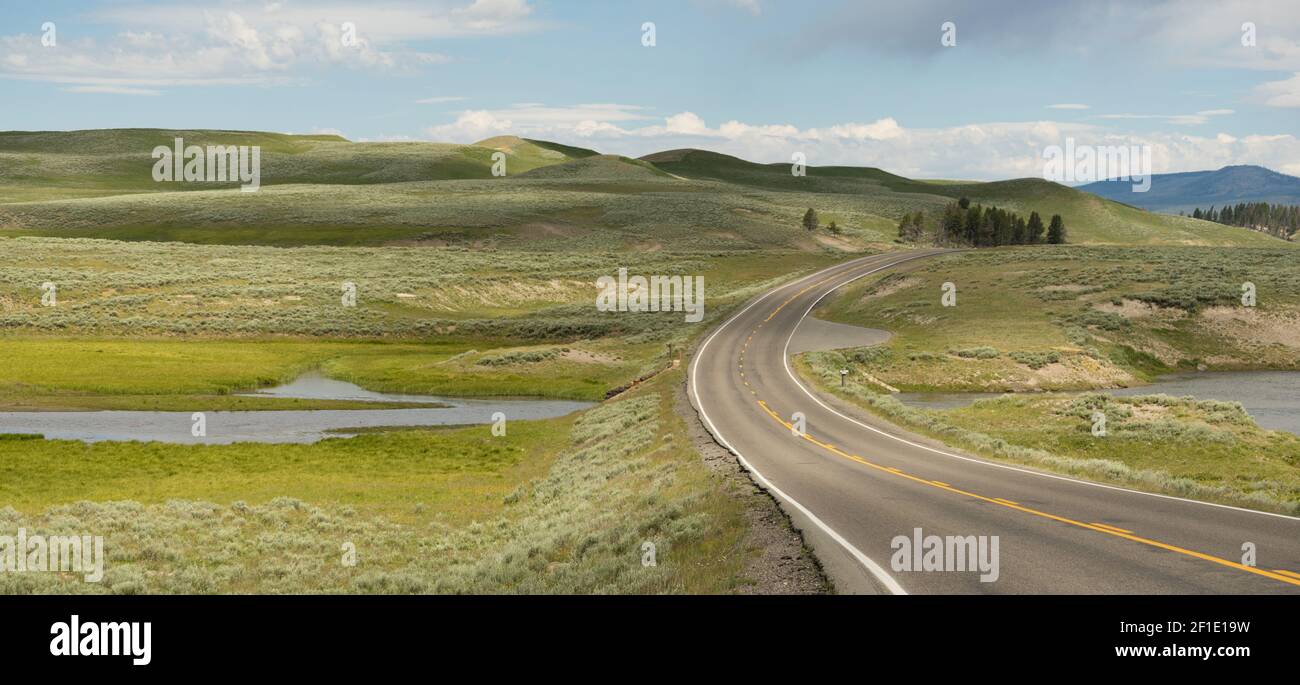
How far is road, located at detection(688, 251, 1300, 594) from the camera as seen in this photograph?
12.7 meters

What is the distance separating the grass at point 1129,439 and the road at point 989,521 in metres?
1.39

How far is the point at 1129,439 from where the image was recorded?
35875 mm

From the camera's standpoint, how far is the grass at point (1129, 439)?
26.6 metres

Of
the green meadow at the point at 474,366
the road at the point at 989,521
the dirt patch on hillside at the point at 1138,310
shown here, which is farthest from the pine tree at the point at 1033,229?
the road at the point at 989,521

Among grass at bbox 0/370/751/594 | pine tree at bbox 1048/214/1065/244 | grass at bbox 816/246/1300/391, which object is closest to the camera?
grass at bbox 0/370/751/594

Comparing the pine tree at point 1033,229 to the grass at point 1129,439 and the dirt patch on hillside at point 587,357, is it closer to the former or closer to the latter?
the dirt patch on hillside at point 587,357

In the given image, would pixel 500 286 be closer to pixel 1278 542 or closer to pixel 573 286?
pixel 573 286

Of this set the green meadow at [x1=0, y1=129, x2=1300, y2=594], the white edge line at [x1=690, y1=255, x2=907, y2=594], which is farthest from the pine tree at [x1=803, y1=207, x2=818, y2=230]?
the white edge line at [x1=690, y1=255, x2=907, y2=594]

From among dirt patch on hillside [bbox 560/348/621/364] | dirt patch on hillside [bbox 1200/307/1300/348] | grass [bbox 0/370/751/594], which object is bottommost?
grass [bbox 0/370/751/594]

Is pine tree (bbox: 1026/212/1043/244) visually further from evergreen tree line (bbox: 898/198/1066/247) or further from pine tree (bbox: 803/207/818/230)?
pine tree (bbox: 803/207/818/230)

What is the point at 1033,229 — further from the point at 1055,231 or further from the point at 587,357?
the point at 587,357

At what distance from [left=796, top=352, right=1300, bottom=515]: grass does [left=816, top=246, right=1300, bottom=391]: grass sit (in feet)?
37.5

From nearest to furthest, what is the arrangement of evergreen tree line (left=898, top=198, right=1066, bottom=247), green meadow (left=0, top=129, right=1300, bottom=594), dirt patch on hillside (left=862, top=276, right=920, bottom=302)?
green meadow (left=0, top=129, right=1300, bottom=594) < dirt patch on hillside (left=862, top=276, right=920, bottom=302) < evergreen tree line (left=898, top=198, right=1066, bottom=247)

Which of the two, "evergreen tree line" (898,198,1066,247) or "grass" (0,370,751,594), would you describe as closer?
"grass" (0,370,751,594)
